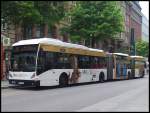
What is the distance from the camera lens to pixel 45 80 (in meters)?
22.6

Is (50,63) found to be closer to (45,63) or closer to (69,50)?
(45,63)

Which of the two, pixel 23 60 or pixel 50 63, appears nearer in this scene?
pixel 23 60

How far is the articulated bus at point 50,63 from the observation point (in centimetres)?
2217

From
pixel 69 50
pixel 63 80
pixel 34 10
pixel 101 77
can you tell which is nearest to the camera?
pixel 34 10

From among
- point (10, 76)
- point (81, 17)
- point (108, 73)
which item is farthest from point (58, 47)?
point (81, 17)

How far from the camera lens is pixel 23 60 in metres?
22.5

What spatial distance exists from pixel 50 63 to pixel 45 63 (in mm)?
611

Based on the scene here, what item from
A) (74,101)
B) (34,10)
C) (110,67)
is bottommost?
(74,101)

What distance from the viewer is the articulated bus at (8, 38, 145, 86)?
22.2 m

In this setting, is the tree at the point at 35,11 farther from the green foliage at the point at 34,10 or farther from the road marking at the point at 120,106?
the road marking at the point at 120,106

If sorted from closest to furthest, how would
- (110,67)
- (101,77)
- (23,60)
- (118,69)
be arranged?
(23,60)
(101,77)
(110,67)
(118,69)

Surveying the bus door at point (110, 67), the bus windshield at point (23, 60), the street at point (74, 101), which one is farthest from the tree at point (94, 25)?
the street at point (74, 101)

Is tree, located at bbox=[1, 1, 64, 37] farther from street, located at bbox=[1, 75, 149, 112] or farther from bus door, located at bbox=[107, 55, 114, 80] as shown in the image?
bus door, located at bbox=[107, 55, 114, 80]

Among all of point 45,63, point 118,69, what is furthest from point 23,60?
point 118,69
